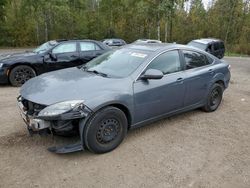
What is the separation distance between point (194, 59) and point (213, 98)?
105cm

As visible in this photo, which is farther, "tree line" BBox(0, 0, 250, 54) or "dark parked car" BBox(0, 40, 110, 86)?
"tree line" BBox(0, 0, 250, 54)

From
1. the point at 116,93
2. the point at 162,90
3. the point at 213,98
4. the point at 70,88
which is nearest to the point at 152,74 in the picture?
the point at 162,90

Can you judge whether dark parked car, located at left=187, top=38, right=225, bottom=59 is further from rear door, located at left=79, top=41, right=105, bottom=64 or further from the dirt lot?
the dirt lot

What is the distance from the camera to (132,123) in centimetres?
414

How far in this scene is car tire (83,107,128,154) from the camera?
3604mm

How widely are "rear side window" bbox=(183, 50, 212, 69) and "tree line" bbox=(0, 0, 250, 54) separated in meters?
19.6

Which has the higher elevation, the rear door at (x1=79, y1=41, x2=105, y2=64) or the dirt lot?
the rear door at (x1=79, y1=41, x2=105, y2=64)

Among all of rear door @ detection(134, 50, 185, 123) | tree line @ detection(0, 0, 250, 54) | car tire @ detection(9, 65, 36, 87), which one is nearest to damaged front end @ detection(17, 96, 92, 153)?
rear door @ detection(134, 50, 185, 123)

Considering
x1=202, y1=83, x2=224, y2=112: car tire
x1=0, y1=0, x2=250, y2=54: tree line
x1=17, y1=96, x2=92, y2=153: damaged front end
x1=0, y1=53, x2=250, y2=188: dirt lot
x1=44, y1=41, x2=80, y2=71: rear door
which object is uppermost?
x1=0, y1=0, x2=250, y2=54: tree line

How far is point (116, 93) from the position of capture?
383 centimetres

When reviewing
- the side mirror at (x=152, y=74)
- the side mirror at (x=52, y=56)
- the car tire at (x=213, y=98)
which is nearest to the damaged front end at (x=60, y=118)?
the side mirror at (x=152, y=74)

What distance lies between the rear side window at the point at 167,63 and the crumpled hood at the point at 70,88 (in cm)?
72

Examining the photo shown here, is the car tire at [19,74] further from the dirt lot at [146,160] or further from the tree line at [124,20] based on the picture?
the tree line at [124,20]

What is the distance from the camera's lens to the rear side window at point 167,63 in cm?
444
